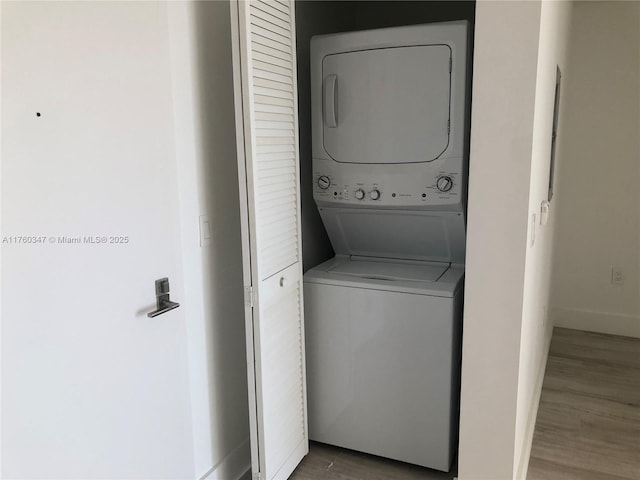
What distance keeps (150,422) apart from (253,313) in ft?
1.55

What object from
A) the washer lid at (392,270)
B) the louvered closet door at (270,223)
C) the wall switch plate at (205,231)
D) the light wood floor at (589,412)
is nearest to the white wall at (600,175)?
the light wood floor at (589,412)

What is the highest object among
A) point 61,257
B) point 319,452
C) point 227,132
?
point 227,132

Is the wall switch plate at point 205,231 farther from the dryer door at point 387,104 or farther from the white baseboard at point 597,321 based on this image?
the white baseboard at point 597,321

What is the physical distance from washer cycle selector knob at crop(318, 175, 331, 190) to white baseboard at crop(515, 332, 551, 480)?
53.0 inches

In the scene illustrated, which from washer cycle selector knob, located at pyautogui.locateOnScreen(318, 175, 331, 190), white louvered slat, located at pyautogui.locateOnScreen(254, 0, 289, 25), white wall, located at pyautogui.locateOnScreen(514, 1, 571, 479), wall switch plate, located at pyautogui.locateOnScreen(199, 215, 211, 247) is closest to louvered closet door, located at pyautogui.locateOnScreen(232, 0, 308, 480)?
white louvered slat, located at pyautogui.locateOnScreen(254, 0, 289, 25)

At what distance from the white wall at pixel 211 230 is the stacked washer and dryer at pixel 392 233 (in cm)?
40

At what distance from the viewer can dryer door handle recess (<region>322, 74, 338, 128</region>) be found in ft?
7.03

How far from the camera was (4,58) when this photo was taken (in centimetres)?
113

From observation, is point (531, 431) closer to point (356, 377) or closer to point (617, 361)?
point (356, 377)

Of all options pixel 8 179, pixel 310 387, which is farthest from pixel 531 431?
pixel 8 179

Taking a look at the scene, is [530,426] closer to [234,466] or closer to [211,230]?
[234,466]

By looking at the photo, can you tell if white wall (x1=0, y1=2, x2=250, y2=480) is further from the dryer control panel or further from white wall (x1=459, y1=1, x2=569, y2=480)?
white wall (x1=459, y1=1, x2=569, y2=480)

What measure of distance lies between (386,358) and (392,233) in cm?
56

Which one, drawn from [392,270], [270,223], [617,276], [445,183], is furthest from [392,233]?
[617,276]
